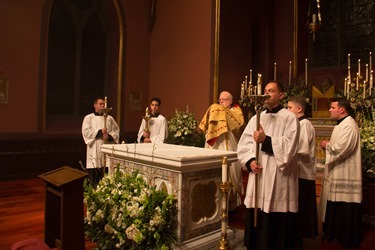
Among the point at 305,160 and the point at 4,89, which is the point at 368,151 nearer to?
the point at 305,160

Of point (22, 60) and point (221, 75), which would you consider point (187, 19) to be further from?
point (22, 60)

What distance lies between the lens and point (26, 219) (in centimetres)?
481

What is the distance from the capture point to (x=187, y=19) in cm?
890

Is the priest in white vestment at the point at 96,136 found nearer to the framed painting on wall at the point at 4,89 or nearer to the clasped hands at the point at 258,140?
the framed painting on wall at the point at 4,89

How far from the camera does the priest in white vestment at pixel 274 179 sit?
10.8 feet

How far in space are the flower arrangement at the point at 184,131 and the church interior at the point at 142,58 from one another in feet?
5.80

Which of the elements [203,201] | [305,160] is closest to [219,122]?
[305,160]

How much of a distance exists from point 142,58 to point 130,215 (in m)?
7.43

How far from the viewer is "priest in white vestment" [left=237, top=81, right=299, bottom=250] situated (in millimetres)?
3293

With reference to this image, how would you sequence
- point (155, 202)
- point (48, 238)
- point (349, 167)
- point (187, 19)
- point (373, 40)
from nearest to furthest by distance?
1. point (155, 202)
2. point (48, 238)
3. point (349, 167)
4. point (373, 40)
5. point (187, 19)

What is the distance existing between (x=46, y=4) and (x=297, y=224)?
7.20 metres

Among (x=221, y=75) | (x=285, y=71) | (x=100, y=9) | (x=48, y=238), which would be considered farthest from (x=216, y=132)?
(x=100, y=9)

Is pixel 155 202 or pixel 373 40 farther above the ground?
pixel 373 40

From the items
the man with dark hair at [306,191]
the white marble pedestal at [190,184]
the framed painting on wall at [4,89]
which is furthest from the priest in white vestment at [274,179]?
the framed painting on wall at [4,89]
